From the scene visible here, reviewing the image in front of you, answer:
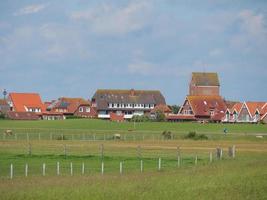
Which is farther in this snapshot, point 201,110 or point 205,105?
point 205,105

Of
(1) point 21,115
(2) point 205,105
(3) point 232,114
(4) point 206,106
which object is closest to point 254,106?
(3) point 232,114

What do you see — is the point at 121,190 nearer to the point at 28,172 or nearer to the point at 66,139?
the point at 28,172

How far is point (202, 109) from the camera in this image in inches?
6781

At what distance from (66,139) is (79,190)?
65.1 metres

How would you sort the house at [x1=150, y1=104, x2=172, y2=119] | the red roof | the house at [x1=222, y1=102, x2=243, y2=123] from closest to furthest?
1. the house at [x1=222, y1=102, x2=243, y2=123]
2. the red roof
3. the house at [x1=150, y1=104, x2=172, y2=119]

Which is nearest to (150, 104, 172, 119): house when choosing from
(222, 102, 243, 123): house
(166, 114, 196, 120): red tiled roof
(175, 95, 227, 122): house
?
(166, 114, 196, 120): red tiled roof

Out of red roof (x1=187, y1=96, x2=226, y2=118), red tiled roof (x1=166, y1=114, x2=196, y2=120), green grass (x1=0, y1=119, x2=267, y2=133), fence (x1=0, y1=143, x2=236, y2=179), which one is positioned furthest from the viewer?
red roof (x1=187, y1=96, x2=226, y2=118)

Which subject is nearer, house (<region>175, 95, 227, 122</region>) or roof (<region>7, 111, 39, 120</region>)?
house (<region>175, 95, 227, 122</region>)

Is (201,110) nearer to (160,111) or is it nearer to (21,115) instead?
(160,111)

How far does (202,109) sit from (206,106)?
1.89m

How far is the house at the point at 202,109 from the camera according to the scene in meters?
171

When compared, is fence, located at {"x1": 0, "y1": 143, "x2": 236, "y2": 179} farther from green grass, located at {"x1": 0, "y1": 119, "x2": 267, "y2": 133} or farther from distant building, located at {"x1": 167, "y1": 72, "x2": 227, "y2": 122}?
distant building, located at {"x1": 167, "y1": 72, "x2": 227, "y2": 122}

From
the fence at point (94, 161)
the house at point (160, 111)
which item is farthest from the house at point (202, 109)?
the fence at point (94, 161)

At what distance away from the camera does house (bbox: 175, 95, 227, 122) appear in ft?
562
